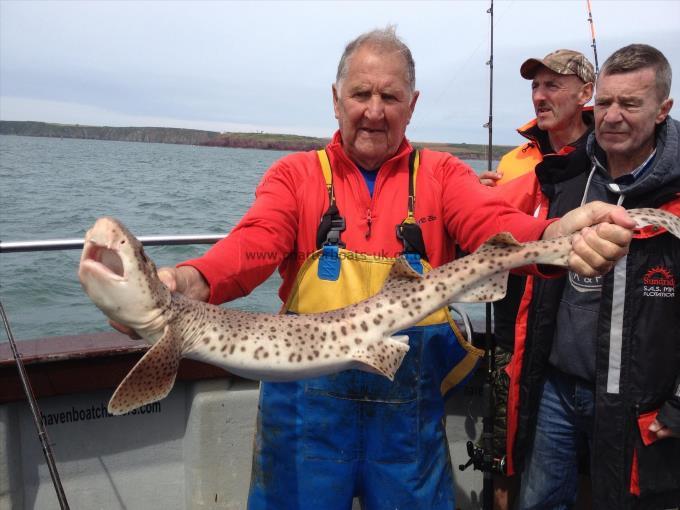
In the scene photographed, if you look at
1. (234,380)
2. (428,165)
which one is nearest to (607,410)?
(428,165)

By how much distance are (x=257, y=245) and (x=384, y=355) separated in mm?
833

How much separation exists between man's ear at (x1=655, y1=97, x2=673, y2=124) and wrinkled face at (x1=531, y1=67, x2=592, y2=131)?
1161 millimetres

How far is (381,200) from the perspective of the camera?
126 inches

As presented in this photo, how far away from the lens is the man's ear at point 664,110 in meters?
3.80

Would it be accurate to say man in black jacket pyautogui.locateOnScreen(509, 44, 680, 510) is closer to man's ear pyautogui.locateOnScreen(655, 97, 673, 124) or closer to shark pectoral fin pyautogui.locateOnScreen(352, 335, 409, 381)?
man's ear pyautogui.locateOnScreen(655, 97, 673, 124)

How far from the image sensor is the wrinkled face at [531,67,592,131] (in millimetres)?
4977

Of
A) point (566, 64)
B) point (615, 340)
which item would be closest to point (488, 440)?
point (615, 340)

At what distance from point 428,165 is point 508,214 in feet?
1.78

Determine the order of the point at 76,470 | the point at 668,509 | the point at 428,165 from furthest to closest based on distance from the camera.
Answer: the point at 76,470
the point at 668,509
the point at 428,165

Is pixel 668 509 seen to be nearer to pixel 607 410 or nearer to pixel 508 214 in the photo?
pixel 607 410

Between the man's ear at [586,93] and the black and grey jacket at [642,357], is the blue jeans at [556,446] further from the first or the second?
the man's ear at [586,93]

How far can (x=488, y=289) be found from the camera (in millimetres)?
2979

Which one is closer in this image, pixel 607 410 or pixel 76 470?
pixel 607 410

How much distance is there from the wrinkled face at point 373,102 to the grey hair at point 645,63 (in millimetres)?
1632
